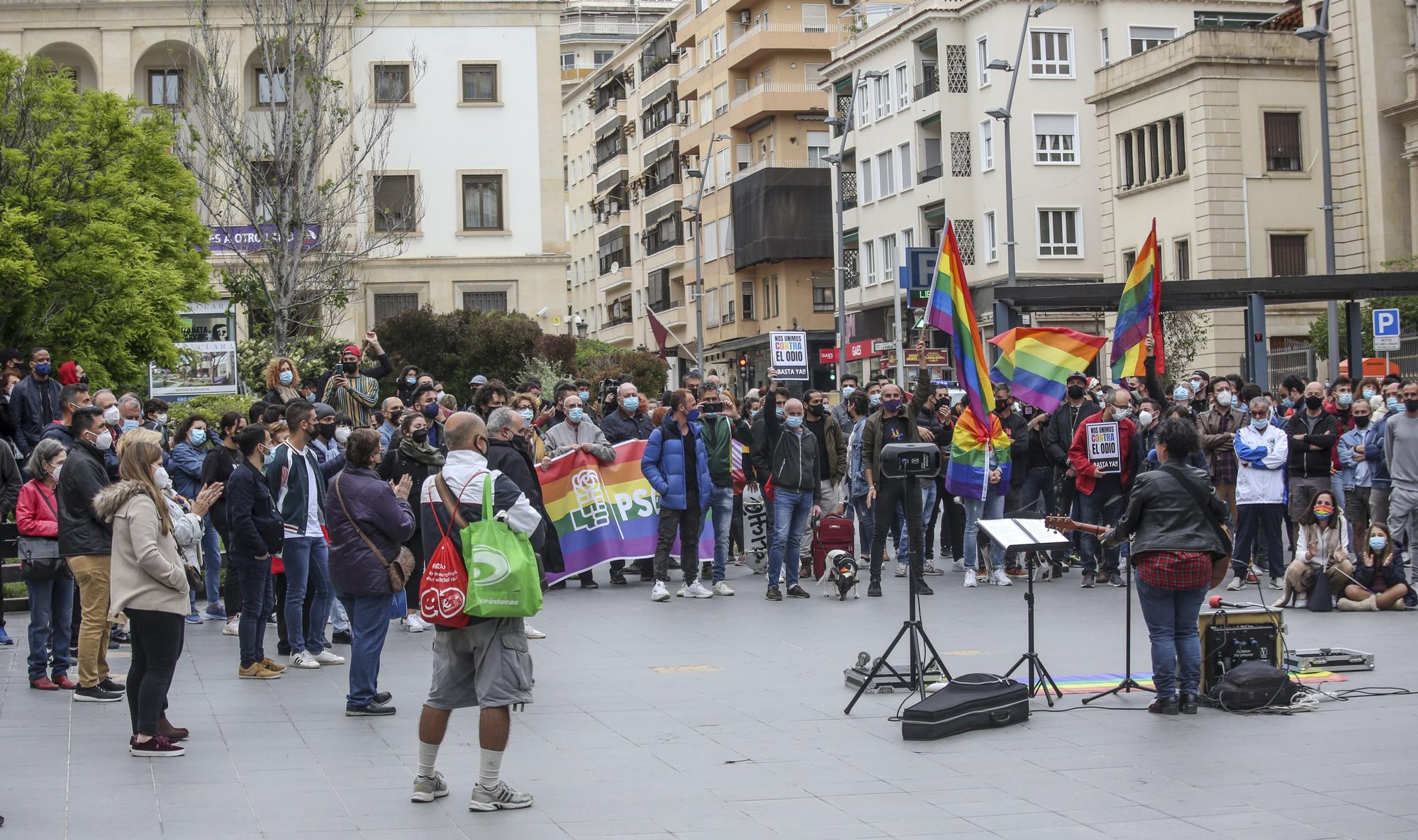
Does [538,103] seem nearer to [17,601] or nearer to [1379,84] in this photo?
[1379,84]

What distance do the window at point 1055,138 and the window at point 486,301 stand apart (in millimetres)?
20229

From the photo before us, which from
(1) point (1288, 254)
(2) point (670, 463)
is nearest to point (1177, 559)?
(2) point (670, 463)

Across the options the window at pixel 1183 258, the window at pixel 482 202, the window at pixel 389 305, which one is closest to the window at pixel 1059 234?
the window at pixel 1183 258

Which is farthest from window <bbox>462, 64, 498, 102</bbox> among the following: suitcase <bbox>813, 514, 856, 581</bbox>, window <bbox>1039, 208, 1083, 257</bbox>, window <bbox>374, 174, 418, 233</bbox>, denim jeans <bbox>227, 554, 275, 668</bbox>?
denim jeans <bbox>227, 554, 275, 668</bbox>

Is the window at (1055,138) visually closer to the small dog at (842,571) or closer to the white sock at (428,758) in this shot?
the small dog at (842,571)

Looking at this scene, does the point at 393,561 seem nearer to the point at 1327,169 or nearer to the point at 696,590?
the point at 696,590

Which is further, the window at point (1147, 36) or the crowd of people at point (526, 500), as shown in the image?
the window at point (1147, 36)

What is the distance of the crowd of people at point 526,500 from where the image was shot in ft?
30.4

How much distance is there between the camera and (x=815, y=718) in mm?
10219

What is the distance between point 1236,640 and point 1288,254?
42.6 m

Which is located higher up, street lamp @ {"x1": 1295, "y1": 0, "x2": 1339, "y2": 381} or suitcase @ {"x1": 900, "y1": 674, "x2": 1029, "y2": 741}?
street lamp @ {"x1": 1295, "y1": 0, "x2": 1339, "y2": 381}

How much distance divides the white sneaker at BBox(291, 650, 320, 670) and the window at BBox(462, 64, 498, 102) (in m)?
41.9

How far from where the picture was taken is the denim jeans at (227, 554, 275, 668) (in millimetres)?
11805

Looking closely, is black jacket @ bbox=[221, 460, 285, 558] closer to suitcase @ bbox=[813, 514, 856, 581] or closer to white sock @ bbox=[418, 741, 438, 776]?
white sock @ bbox=[418, 741, 438, 776]
